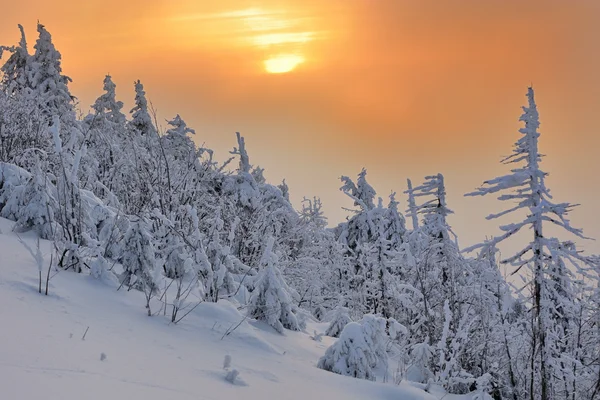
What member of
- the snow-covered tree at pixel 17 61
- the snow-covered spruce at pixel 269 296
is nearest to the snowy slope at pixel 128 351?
the snow-covered spruce at pixel 269 296

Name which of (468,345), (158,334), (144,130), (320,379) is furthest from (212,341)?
(144,130)

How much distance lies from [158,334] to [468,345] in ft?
21.4

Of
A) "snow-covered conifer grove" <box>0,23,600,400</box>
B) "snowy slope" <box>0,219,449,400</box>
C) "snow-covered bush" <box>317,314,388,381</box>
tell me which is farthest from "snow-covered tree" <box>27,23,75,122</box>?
"snow-covered bush" <box>317,314,388,381</box>

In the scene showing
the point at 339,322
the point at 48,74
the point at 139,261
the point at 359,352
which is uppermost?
the point at 48,74

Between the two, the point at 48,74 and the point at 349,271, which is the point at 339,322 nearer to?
the point at 349,271

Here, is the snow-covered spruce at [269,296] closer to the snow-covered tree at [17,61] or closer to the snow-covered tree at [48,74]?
the snow-covered tree at [48,74]

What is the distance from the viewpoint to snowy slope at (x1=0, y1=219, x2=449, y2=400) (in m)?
2.98

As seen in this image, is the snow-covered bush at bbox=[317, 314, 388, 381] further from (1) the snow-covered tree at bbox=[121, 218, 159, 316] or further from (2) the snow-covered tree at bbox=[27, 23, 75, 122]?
(2) the snow-covered tree at bbox=[27, 23, 75, 122]

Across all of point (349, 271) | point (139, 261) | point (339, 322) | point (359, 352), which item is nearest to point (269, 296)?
point (359, 352)

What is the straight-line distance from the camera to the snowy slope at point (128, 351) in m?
2.98

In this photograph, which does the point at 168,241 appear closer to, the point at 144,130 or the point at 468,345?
the point at 468,345

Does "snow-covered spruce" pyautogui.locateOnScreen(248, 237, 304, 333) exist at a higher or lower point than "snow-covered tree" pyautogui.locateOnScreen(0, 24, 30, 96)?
lower

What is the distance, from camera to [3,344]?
10.6 ft

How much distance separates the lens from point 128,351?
3971mm
